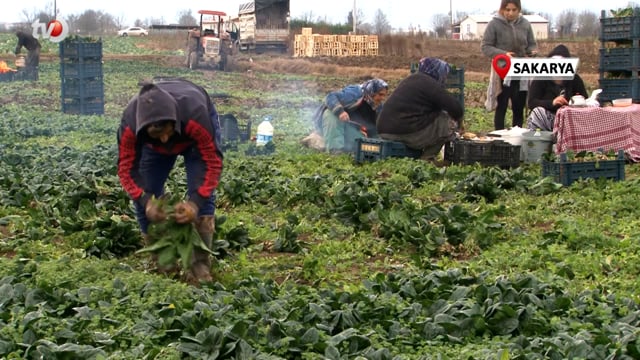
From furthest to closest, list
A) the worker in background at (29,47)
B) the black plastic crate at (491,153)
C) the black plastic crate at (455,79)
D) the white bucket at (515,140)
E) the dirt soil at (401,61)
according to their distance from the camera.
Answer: the dirt soil at (401,61)
the worker in background at (29,47)
the black plastic crate at (455,79)
the white bucket at (515,140)
the black plastic crate at (491,153)

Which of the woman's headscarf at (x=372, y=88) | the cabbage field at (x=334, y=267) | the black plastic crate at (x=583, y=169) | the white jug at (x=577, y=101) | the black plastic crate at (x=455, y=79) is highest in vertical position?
the black plastic crate at (x=455, y=79)

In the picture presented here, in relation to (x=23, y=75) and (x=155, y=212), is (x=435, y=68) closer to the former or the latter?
(x=155, y=212)

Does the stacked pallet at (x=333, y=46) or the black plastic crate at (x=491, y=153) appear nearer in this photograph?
the black plastic crate at (x=491, y=153)

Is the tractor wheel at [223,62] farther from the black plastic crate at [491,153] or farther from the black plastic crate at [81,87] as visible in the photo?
the black plastic crate at [491,153]

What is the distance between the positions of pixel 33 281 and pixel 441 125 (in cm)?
680

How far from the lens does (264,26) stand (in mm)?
50562

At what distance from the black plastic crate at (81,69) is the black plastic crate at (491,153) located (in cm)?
1111

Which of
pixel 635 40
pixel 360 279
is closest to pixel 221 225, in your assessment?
pixel 360 279

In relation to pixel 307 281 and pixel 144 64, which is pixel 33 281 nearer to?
pixel 307 281

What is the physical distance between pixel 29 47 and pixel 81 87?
890 cm

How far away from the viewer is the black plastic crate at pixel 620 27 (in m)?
13.2

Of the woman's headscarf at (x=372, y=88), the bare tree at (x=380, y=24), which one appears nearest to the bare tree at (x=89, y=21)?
the bare tree at (x=380, y=24)

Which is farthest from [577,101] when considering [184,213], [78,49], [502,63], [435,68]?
[78,49]

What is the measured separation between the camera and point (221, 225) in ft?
25.4
